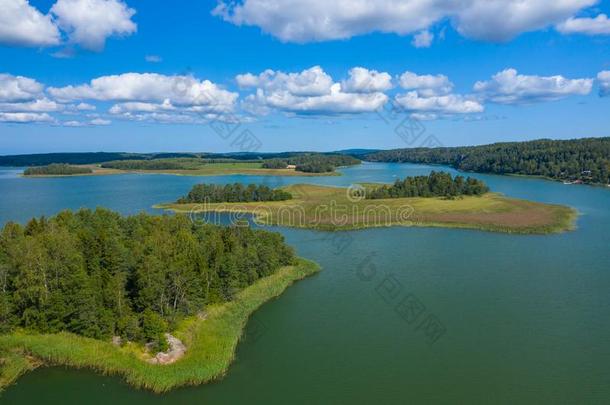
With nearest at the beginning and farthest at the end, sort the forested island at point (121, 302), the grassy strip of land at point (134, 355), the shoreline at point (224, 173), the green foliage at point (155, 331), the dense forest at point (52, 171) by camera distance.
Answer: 1. the grassy strip of land at point (134, 355)
2. the forested island at point (121, 302)
3. the green foliage at point (155, 331)
4. the shoreline at point (224, 173)
5. the dense forest at point (52, 171)

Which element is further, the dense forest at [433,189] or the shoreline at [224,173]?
the shoreline at [224,173]

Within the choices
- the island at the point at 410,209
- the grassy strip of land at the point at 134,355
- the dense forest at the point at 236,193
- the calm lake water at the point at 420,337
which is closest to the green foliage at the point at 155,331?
the grassy strip of land at the point at 134,355

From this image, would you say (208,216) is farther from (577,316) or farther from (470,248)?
(577,316)

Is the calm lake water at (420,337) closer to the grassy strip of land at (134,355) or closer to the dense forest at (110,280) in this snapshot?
the grassy strip of land at (134,355)

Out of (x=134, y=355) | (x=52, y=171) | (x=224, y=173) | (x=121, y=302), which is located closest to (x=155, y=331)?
(x=134, y=355)

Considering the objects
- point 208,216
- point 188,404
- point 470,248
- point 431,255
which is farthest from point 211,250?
point 208,216

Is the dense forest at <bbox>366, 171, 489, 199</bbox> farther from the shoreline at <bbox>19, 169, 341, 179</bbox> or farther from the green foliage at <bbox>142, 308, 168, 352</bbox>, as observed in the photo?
the shoreline at <bbox>19, 169, 341, 179</bbox>

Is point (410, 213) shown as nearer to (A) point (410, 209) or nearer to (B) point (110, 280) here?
(A) point (410, 209)
